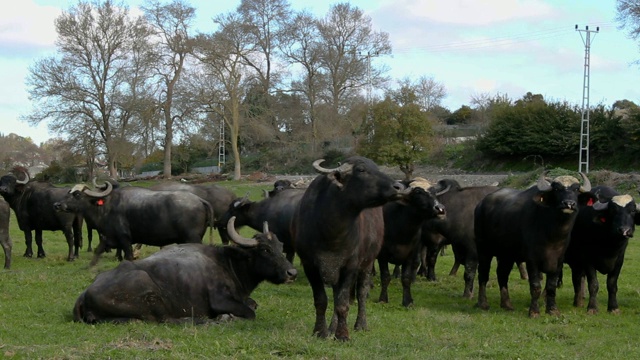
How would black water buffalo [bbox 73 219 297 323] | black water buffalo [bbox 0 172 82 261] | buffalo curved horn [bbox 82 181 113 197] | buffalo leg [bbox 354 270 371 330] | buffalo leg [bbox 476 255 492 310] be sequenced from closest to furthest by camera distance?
black water buffalo [bbox 73 219 297 323] < buffalo leg [bbox 354 270 371 330] < buffalo leg [bbox 476 255 492 310] < buffalo curved horn [bbox 82 181 113 197] < black water buffalo [bbox 0 172 82 261]

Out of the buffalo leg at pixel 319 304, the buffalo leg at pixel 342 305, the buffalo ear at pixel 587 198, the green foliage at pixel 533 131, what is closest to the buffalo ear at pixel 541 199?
the buffalo ear at pixel 587 198

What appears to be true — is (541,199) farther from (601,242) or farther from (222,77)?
(222,77)

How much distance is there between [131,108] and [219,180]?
8.64 metres

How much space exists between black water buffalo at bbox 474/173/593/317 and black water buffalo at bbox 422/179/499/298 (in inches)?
49.0

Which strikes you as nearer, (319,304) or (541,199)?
(319,304)

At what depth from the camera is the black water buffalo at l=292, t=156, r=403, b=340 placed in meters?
9.02

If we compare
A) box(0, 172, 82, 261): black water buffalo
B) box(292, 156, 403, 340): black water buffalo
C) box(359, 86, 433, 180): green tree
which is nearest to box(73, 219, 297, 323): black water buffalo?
box(292, 156, 403, 340): black water buffalo

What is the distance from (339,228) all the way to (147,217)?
8020mm

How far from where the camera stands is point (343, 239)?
939 centimetres

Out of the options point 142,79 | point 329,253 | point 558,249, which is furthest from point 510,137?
point 329,253

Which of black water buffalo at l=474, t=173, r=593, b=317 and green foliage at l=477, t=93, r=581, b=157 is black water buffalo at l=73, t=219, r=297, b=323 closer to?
black water buffalo at l=474, t=173, r=593, b=317

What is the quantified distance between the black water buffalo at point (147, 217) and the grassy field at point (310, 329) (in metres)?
1.76

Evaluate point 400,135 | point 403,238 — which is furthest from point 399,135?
point 403,238

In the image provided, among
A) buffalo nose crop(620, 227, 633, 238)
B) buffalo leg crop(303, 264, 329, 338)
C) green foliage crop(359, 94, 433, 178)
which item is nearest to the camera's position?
buffalo leg crop(303, 264, 329, 338)
